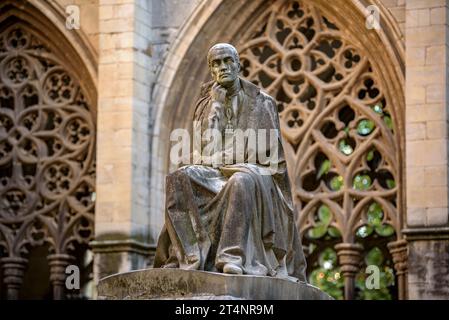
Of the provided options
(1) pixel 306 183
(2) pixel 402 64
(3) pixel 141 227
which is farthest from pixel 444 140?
(3) pixel 141 227

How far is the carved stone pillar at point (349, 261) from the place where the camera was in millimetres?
15740

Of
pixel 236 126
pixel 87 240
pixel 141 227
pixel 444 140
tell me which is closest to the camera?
pixel 236 126

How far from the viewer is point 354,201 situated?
52.7 feet

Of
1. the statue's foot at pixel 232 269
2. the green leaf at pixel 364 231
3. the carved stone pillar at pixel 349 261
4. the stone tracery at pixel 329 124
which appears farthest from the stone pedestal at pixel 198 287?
the green leaf at pixel 364 231

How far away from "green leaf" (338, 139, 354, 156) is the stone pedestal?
19.7 ft

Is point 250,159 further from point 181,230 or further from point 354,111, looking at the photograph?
point 354,111

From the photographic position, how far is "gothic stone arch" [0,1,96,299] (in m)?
17.3

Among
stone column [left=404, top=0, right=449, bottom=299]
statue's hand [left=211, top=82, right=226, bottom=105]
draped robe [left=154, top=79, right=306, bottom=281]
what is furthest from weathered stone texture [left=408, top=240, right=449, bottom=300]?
statue's hand [left=211, top=82, right=226, bottom=105]

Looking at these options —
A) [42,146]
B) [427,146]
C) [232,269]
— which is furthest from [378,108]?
[232,269]

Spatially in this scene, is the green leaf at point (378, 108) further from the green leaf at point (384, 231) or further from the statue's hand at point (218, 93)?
the statue's hand at point (218, 93)

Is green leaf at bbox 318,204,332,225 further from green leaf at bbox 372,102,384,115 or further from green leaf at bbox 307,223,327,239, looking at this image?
green leaf at bbox 372,102,384,115

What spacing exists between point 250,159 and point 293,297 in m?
1.11

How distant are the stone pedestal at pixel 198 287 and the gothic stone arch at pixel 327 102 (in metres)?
5.43

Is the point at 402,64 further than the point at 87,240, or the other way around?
the point at 87,240
